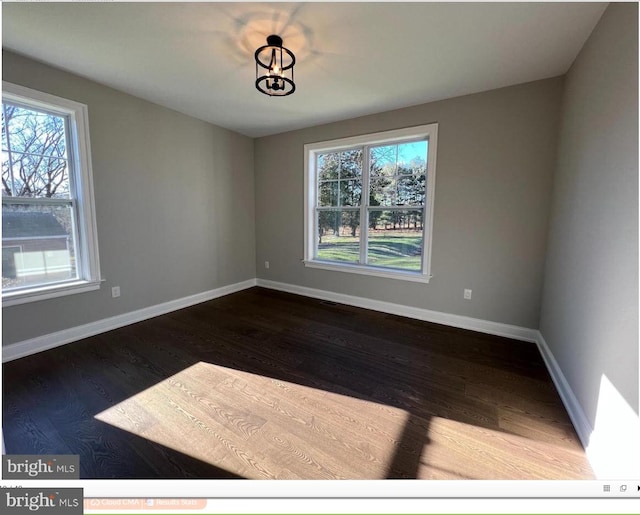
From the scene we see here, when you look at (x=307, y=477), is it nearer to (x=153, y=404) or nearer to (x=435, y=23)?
→ (x=153, y=404)

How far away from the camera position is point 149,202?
3.11m

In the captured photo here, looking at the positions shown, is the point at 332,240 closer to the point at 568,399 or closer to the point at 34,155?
the point at 568,399

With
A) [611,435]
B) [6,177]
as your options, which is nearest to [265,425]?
[611,435]

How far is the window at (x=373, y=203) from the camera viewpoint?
3.14 meters

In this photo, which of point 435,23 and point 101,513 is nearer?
point 101,513

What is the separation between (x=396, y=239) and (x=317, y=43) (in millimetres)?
2166

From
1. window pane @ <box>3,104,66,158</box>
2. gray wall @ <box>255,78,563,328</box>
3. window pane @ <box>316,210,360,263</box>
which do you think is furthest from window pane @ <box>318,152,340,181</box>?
window pane @ <box>3,104,66,158</box>

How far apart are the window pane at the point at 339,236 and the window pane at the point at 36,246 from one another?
9.10 ft

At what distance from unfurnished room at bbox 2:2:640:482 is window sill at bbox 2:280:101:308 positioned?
2 centimetres

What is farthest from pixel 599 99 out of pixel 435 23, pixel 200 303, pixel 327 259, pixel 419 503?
pixel 200 303

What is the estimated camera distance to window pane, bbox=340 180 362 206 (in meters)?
3.60

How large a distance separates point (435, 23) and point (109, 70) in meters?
2.64

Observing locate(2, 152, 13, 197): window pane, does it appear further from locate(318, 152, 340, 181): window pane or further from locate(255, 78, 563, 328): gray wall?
locate(255, 78, 563, 328): gray wall

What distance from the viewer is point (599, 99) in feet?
5.38
